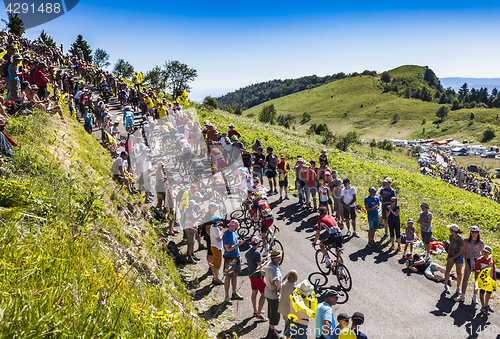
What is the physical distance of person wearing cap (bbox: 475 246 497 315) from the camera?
27.5 feet

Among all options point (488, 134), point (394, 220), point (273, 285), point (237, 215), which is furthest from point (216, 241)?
point (488, 134)

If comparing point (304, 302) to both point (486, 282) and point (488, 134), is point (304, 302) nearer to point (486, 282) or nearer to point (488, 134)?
point (486, 282)

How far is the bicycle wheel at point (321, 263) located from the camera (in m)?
9.85

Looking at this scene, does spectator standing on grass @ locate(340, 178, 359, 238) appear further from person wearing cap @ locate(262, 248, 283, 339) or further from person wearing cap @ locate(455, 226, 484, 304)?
person wearing cap @ locate(262, 248, 283, 339)

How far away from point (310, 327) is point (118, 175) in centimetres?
919

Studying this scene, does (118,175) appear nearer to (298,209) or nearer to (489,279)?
(298,209)

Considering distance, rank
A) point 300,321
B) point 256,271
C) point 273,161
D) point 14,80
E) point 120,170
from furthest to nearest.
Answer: point 273,161, point 120,170, point 14,80, point 256,271, point 300,321

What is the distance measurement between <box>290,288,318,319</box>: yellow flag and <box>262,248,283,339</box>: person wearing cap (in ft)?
2.31

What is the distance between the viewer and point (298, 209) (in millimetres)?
15188

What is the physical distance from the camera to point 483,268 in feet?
28.1

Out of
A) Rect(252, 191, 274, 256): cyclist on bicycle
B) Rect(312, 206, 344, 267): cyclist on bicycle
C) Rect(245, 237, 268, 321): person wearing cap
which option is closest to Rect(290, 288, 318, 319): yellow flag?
Rect(245, 237, 268, 321): person wearing cap

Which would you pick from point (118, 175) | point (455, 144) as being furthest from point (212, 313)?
point (455, 144)

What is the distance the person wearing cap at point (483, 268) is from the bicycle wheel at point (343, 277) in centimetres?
347

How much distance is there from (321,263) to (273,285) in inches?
136
